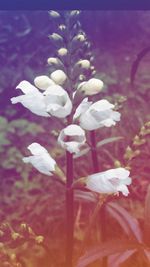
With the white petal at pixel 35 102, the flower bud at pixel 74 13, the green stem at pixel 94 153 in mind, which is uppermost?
the flower bud at pixel 74 13

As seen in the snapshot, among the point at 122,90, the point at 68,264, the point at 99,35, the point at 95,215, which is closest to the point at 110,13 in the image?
the point at 99,35

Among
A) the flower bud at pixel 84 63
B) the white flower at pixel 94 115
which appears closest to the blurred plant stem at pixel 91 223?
the white flower at pixel 94 115

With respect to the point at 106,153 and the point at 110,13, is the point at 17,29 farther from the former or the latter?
the point at 106,153

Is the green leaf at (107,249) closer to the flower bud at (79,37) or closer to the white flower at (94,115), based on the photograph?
the white flower at (94,115)

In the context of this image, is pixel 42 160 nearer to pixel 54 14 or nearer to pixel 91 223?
pixel 91 223

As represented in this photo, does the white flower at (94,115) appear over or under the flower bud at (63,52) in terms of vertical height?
under

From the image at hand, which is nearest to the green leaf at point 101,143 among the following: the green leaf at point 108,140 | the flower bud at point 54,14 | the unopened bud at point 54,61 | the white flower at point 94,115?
the green leaf at point 108,140

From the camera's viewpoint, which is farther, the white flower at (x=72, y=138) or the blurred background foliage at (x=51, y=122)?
the blurred background foliage at (x=51, y=122)

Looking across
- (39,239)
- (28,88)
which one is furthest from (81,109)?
(39,239)

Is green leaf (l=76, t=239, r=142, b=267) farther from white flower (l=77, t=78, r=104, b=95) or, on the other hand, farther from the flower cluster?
white flower (l=77, t=78, r=104, b=95)
